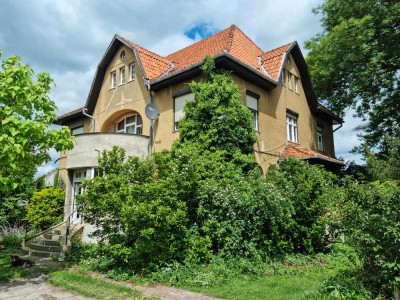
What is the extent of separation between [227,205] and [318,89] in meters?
15.3

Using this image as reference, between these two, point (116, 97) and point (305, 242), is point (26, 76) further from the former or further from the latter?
point (116, 97)

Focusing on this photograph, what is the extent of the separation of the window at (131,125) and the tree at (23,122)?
9.65 meters

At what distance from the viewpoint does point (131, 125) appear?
18.9 m

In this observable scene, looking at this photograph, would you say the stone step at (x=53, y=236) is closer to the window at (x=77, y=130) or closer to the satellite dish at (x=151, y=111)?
the satellite dish at (x=151, y=111)

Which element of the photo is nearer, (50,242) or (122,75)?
(50,242)

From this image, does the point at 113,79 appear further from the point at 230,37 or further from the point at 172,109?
the point at 230,37

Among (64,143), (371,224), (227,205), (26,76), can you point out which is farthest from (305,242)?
(26,76)

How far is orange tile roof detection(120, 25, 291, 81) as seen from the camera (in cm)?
1720

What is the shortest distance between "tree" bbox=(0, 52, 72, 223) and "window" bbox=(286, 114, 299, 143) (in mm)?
13191

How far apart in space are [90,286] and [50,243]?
6.52 meters

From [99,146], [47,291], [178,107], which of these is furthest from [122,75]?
[47,291]

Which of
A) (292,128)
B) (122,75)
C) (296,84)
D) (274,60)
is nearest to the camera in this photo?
(274,60)

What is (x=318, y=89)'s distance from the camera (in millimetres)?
22281

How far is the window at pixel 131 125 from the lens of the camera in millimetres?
18377
